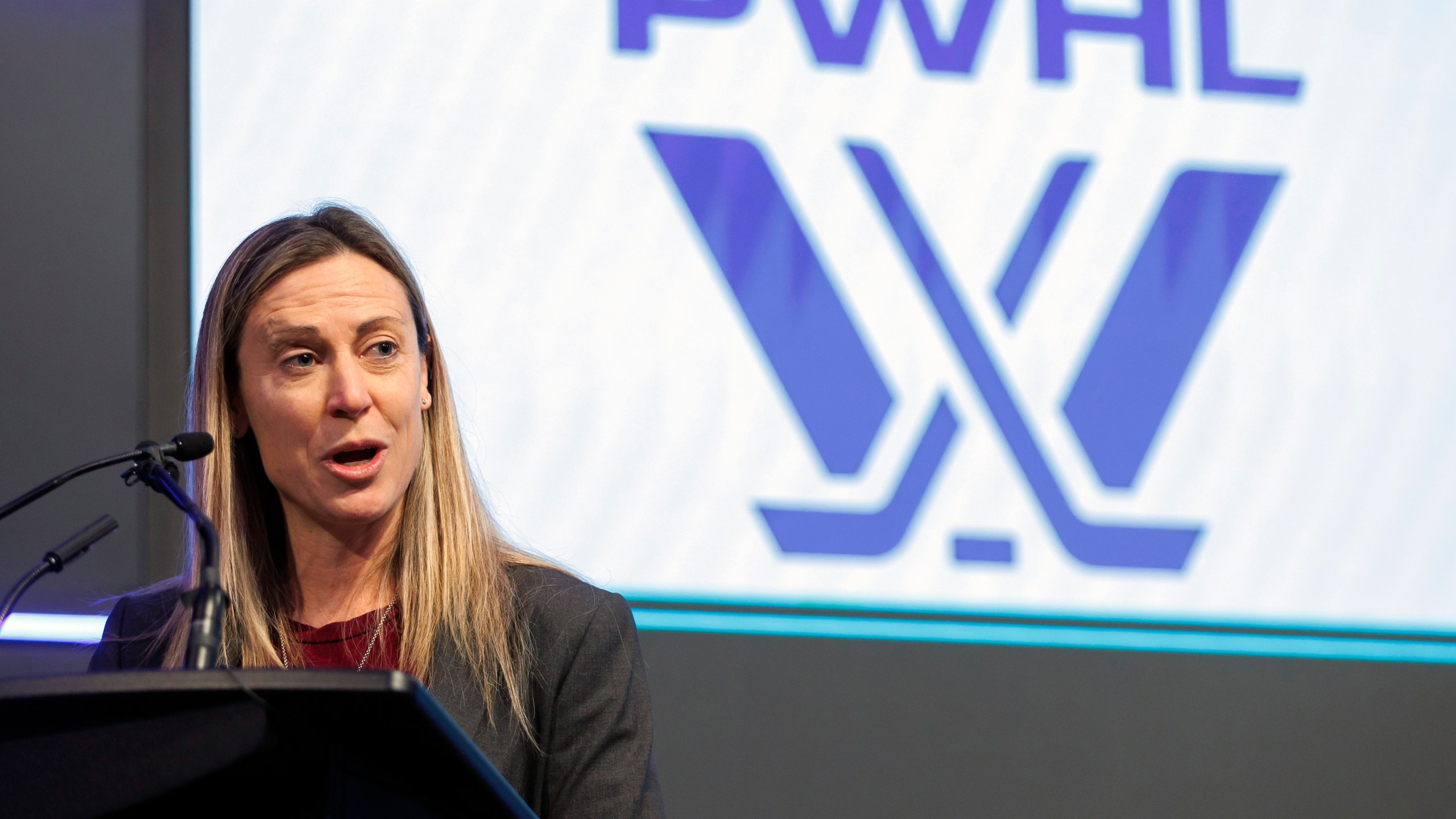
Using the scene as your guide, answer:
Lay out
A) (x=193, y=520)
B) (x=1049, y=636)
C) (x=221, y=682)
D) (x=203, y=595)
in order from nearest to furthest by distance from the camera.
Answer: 1. (x=221, y=682)
2. (x=203, y=595)
3. (x=193, y=520)
4. (x=1049, y=636)

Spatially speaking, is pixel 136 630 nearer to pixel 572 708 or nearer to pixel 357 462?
pixel 357 462

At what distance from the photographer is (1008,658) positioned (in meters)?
2.72

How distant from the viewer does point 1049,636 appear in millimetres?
2721

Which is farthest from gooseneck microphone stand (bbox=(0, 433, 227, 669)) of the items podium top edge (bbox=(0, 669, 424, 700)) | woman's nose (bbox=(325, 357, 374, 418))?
woman's nose (bbox=(325, 357, 374, 418))

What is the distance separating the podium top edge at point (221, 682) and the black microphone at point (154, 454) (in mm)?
573

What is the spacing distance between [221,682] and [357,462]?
0.97 meters

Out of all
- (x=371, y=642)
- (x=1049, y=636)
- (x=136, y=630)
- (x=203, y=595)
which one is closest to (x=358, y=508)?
(x=371, y=642)

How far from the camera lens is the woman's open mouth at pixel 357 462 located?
1.67 meters

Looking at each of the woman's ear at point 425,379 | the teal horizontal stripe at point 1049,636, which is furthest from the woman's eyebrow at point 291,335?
the teal horizontal stripe at point 1049,636

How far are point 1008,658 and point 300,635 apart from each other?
158 cm

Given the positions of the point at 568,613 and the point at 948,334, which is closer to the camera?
the point at 568,613

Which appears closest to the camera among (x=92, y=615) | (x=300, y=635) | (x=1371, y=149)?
(x=300, y=635)

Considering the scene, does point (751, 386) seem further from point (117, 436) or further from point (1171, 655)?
point (117, 436)

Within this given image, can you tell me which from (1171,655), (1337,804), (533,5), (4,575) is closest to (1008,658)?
(1171,655)
